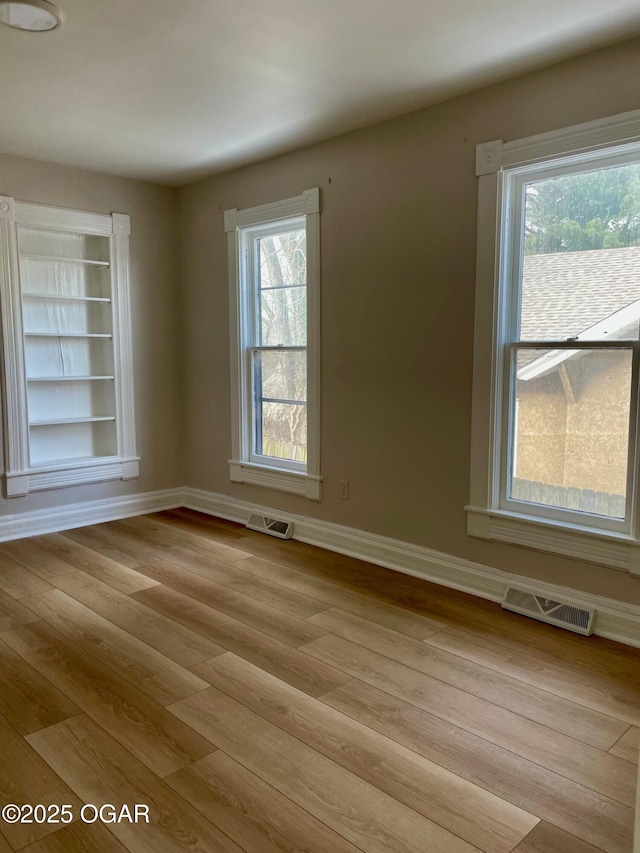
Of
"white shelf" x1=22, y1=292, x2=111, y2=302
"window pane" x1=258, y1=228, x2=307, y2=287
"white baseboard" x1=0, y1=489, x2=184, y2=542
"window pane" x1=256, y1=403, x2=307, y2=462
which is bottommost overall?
"white baseboard" x1=0, y1=489, x2=184, y2=542

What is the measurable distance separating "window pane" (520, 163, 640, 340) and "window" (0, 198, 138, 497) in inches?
122

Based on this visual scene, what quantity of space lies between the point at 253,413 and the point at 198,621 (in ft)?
6.41

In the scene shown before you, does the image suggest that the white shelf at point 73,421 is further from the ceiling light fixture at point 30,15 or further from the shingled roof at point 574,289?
the shingled roof at point 574,289

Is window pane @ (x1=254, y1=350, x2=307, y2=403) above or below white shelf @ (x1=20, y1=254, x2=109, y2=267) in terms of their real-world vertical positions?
below

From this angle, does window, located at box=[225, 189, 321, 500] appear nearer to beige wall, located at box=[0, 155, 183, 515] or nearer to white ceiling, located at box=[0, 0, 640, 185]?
white ceiling, located at box=[0, 0, 640, 185]

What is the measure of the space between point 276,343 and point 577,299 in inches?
84.7

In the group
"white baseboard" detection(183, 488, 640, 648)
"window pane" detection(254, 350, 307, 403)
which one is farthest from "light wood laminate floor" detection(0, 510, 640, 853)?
"window pane" detection(254, 350, 307, 403)

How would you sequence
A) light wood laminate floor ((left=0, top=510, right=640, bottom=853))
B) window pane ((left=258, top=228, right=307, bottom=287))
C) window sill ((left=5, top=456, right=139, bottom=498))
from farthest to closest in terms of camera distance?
window sill ((left=5, top=456, right=139, bottom=498)) → window pane ((left=258, top=228, right=307, bottom=287)) → light wood laminate floor ((left=0, top=510, right=640, bottom=853))

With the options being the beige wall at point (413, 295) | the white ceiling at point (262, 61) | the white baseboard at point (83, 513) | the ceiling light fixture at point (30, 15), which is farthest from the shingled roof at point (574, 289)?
the white baseboard at point (83, 513)

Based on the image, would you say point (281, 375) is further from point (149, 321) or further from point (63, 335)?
point (63, 335)

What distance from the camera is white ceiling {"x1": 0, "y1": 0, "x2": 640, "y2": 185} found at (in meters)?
2.39

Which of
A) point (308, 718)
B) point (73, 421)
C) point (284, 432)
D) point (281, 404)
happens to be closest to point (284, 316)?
point (281, 404)

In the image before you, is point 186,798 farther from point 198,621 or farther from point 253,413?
point 253,413

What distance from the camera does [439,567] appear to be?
3.48 m
